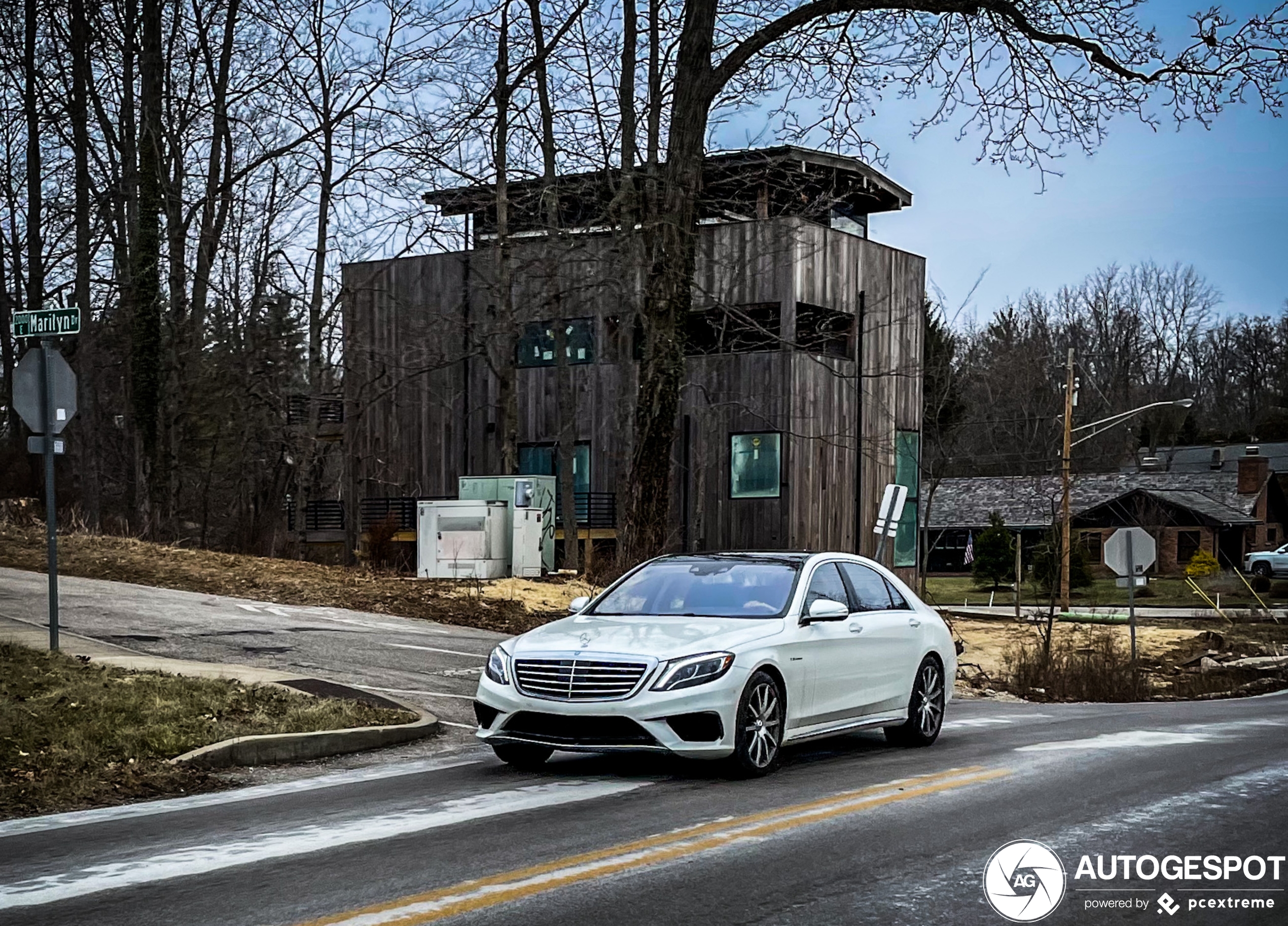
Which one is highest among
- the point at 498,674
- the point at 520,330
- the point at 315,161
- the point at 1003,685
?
the point at 315,161

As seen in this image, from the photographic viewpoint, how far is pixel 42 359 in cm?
1510

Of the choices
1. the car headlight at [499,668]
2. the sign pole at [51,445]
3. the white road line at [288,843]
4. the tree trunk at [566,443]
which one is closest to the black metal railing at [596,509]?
the tree trunk at [566,443]

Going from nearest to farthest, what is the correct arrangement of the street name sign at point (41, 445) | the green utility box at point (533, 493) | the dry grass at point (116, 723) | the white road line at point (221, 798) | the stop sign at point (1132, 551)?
the white road line at point (221, 798), the dry grass at point (116, 723), the street name sign at point (41, 445), the stop sign at point (1132, 551), the green utility box at point (533, 493)

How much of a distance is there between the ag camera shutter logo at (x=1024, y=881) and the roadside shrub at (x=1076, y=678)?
55.2 ft

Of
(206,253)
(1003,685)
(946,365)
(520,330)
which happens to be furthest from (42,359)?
(946,365)

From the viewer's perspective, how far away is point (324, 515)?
145 ft

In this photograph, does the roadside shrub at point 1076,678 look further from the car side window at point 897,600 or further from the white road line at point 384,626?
the car side window at point 897,600

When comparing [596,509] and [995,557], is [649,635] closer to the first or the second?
[596,509]

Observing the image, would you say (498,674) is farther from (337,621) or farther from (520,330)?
(520,330)

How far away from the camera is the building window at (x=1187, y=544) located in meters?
74.4

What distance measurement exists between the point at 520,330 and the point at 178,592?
39.5 feet

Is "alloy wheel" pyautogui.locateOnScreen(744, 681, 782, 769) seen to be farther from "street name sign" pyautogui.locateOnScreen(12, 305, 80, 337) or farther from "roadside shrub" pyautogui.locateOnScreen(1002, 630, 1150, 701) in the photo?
"roadside shrub" pyautogui.locateOnScreen(1002, 630, 1150, 701)

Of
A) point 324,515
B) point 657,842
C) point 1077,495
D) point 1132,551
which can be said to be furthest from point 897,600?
point 1077,495

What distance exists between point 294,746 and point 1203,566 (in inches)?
2460
